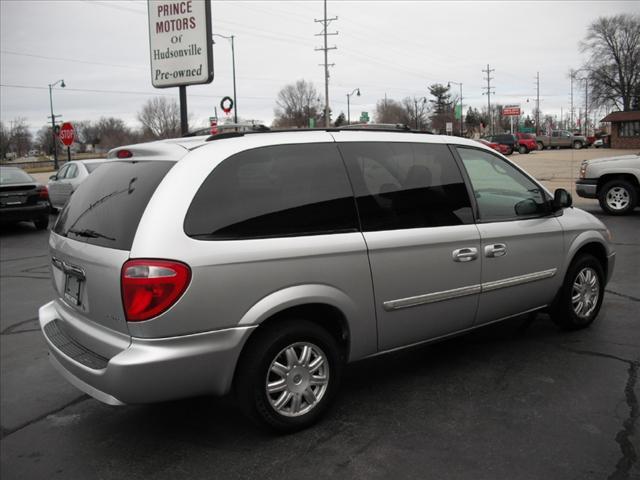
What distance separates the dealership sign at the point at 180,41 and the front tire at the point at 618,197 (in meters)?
8.96

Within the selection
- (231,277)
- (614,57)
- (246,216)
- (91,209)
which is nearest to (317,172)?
(246,216)

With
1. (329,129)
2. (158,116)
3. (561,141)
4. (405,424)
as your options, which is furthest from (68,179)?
(158,116)

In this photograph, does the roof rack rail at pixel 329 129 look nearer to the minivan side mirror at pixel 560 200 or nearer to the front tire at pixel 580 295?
the minivan side mirror at pixel 560 200

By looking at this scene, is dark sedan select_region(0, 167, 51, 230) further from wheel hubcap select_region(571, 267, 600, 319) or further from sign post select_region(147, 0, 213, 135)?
wheel hubcap select_region(571, 267, 600, 319)

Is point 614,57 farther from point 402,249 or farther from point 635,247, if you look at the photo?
point 402,249

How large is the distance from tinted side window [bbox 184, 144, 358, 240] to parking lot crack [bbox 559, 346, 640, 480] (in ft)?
6.11

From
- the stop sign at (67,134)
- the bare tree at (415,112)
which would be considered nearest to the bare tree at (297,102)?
the bare tree at (415,112)

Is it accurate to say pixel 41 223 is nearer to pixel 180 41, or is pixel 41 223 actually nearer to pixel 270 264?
pixel 180 41

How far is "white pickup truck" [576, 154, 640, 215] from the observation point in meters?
12.6

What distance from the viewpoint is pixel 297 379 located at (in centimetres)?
339

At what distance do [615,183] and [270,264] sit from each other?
11.7m

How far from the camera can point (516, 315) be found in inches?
183

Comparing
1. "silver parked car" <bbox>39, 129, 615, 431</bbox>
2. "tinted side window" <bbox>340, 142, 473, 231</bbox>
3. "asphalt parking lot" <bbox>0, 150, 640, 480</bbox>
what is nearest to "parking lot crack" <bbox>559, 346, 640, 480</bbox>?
"asphalt parking lot" <bbox>0, 150, 640, 480</bbox>

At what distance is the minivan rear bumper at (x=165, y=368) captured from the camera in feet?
9.63
